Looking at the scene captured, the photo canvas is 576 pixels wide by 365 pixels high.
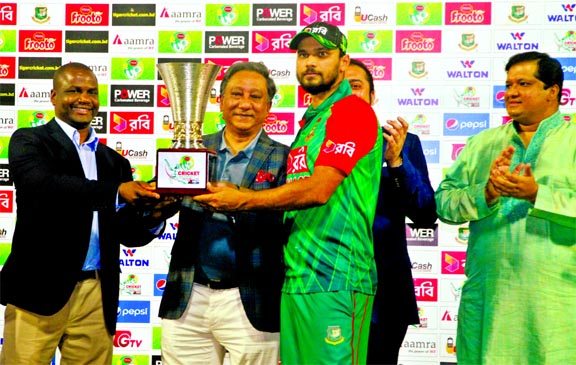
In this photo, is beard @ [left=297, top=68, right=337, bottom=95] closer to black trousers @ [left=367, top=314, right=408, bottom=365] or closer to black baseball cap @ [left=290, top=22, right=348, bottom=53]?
black baseball cap @ [left=290, top=22, right=348, bottom=53]

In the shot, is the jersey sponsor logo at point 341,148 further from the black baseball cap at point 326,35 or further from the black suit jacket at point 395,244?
the black suit jacket at point 395,244

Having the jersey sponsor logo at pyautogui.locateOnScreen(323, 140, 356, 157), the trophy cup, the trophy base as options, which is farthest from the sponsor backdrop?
the jersey sponsor logo at pyautogui.locateOnScreen(323, 140, 356, 157)

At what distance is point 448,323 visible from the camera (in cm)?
504

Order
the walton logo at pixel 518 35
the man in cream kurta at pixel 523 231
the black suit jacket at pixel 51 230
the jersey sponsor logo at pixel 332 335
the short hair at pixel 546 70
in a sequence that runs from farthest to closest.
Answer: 1. the walton logo at pixel 518 35
2. the black suit jacket at pixel 51 230
3. the short hair at pixel 546 70
4. the man in cream kurta at pixel 523 231
5. the jersey sponsor logo at pixel 332 335

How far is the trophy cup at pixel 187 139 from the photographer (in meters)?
2.95

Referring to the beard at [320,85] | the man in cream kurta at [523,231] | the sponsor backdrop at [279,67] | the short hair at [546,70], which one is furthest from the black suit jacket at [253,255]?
the sponsor backdrop at [279,67]

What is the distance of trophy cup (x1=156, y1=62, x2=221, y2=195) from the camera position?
2.95 m

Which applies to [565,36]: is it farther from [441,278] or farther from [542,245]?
[542,245]

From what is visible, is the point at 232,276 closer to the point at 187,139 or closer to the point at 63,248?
the point at 187,139

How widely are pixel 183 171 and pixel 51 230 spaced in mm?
982

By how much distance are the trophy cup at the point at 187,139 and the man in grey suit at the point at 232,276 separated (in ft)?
0.62

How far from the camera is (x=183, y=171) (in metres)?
2.96

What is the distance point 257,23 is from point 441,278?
204 centimetres

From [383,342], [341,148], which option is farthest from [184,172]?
[383,342]
